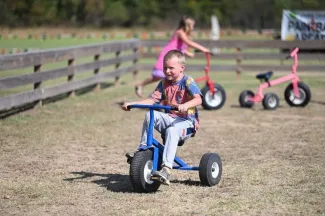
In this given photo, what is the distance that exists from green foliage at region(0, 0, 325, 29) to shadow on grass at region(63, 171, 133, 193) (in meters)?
41.5

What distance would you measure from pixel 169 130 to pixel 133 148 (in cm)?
286

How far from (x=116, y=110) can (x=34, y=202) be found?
22.4 feet

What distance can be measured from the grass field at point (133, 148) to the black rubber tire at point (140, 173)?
9cm

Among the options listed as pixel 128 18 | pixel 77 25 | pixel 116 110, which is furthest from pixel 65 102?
pixel 128 18

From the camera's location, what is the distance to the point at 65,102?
13.7m

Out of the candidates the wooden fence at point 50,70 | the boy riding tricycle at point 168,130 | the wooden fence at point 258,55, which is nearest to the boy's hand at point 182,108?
the boy riding tricycle at point 168,130

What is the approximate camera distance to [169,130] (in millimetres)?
6367

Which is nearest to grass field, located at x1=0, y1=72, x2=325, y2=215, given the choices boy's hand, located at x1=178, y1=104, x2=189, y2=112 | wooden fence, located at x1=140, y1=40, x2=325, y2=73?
boy's hand, located at x1=178, y1=104, x2=189, y2=112

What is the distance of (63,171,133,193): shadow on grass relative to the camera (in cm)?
666

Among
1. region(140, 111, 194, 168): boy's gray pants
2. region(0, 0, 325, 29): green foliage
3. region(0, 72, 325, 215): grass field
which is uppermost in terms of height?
region(0, 0, 325, 29): green foliage

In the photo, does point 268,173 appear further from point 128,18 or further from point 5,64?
point 128,18

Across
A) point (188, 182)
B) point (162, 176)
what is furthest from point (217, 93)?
point (162, 176)

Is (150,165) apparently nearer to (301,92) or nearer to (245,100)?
(245,100)

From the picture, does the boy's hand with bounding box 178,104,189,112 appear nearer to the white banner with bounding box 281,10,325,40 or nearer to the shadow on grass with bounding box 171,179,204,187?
the shadow on grass with bounding box 171,179,204,187
